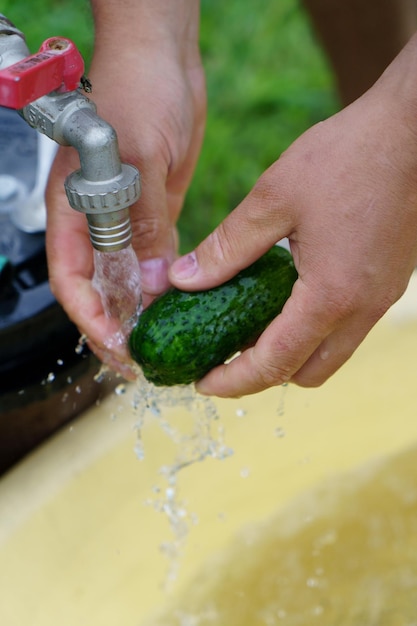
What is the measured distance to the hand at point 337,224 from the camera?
895mm

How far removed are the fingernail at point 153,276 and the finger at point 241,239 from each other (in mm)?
90

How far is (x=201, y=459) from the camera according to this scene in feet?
4.47

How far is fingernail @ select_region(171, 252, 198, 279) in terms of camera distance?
1027 millimetres

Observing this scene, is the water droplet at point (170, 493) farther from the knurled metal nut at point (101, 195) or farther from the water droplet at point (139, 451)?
the knurled metal nut at point (101, 195)

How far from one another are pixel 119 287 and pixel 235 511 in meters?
0.57

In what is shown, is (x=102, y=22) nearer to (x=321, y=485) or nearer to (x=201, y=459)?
(x=201, y=459)

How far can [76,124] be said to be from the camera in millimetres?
848

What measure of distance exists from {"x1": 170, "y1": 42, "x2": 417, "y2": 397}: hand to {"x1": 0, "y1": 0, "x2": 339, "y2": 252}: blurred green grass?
50.8 inches

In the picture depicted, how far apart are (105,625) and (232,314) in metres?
0.58

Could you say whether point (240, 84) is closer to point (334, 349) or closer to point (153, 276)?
point (153, 276)

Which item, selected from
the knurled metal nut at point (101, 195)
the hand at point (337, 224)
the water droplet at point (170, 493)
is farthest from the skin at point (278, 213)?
the water droplet at point (170, 493)

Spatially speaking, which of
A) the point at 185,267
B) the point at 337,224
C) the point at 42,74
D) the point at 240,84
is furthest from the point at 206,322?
the point at 240,84

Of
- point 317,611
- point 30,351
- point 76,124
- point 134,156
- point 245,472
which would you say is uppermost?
point 76,124

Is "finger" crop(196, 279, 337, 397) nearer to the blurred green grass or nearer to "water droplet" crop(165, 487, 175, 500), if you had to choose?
"water droplet" crop(165, 487, 175, 500)
